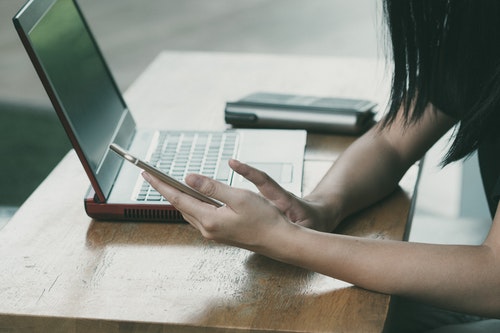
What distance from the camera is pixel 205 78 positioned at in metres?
1.70

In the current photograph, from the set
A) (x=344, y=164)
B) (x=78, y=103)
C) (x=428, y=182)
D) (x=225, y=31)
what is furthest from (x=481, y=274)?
(x=225, y=31)

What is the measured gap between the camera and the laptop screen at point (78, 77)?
1.06 meters

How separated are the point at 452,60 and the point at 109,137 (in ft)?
1.79

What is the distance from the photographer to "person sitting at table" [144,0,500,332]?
0.94 meters

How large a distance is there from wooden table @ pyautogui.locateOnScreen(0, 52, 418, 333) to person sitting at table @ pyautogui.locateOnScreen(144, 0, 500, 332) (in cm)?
4

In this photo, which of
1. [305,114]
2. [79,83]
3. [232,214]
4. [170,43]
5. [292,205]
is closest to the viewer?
[232,214]

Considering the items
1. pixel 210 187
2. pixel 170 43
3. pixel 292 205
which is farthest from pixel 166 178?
pixel 170 43

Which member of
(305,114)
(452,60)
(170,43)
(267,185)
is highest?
(452,60)

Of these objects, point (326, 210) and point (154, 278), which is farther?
point (326, 210)

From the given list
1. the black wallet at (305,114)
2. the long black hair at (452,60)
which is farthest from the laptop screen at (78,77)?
the long black hair at (452,60)

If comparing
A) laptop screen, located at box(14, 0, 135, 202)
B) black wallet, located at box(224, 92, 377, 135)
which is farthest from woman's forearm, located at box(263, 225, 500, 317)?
black wallet, located at box(224, 92, 377, 135)

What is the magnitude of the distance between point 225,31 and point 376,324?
361 centimetres

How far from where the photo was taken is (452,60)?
1097 millimetres

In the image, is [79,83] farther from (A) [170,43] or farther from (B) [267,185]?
(A) [170,43]
